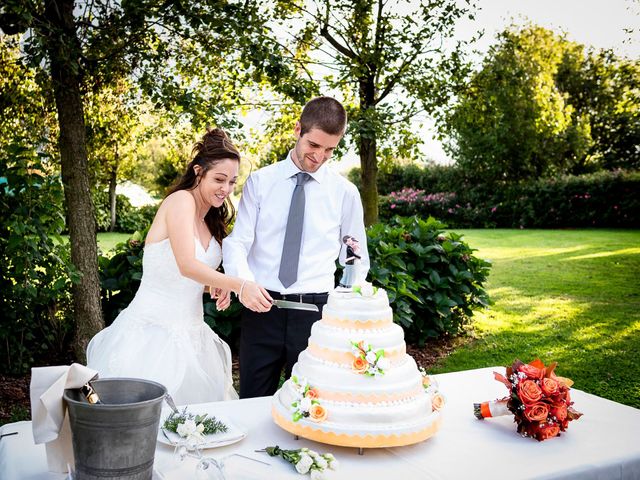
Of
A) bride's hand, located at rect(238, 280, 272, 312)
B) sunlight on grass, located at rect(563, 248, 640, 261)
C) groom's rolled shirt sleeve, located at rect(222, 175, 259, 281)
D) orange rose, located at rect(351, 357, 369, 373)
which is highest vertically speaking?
groom's rolled shirt sleeve, located at rect(222, 175, 259, 281)

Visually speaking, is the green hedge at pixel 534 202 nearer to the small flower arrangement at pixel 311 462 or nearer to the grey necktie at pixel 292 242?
the grey necktie at pixel 292 242

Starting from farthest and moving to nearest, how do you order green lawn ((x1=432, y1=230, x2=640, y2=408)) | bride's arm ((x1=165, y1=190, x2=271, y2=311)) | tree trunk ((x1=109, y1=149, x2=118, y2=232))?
tree trunk ((x1=109, y1=149, x2=118, y2=232)) < green lawn ((x1=432, y1=230, x2=640, y2=408)) < bride's arm ((x1=165, y1=190, x2=271, y2=311))

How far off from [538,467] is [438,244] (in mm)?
5417

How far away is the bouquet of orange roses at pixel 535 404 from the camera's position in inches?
91.0

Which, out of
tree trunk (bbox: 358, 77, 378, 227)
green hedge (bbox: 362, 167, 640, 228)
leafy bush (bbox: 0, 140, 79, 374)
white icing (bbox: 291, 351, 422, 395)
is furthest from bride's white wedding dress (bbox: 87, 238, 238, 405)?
green hedge (bbox: 362, 167, 640, 228)

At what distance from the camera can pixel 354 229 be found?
11.8 ft

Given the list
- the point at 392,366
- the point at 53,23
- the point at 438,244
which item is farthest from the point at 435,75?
the point at 392,366

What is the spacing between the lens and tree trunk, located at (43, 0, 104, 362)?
5.45 meters

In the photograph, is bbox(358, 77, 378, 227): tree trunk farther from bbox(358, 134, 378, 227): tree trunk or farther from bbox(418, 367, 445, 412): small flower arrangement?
bbox(418, 367, 445, 412): small flower arrangement

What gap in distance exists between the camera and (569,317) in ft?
29.3

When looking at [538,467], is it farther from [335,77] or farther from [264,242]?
[335,77]

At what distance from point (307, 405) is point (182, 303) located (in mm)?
1420

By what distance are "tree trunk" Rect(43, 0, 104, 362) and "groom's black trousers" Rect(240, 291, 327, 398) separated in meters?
2.70

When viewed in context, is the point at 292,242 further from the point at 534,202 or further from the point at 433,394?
the point at 534,202
